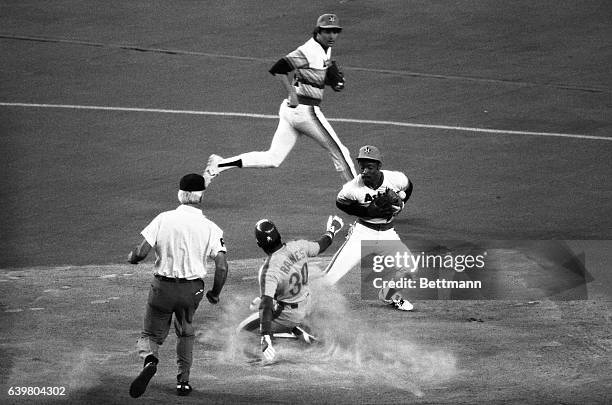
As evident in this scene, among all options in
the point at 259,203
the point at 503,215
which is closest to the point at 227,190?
the point at 259,203

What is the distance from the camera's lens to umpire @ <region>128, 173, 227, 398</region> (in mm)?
11250

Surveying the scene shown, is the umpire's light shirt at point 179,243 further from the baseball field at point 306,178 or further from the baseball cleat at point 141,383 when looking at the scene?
the baseball field at point 306,178

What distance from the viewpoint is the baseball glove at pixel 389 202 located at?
44.6 feet

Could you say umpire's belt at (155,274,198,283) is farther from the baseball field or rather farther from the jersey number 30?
the jersey number 30

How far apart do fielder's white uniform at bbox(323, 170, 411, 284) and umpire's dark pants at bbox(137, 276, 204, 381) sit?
2877 millimetres

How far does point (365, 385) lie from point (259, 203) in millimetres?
6579

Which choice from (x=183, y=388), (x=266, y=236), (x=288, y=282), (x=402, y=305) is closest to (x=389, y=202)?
(x=402, y=305)

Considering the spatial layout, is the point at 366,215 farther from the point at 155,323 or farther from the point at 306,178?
the point at 306,178

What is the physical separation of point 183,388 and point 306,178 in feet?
26.6

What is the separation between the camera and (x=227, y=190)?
61.2 feet

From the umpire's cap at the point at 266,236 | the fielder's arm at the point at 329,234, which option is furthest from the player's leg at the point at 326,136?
the umpire's cap at the point at 266,236

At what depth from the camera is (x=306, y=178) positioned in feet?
62.3

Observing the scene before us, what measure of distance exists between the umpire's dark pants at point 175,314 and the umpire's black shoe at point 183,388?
4 cm

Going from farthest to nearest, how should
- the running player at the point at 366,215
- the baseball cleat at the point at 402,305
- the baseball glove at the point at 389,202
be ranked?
the baseball cleat at the point at 402,305 → the running player at the point at 366,215 → the baseball glove at the point at 389,202
